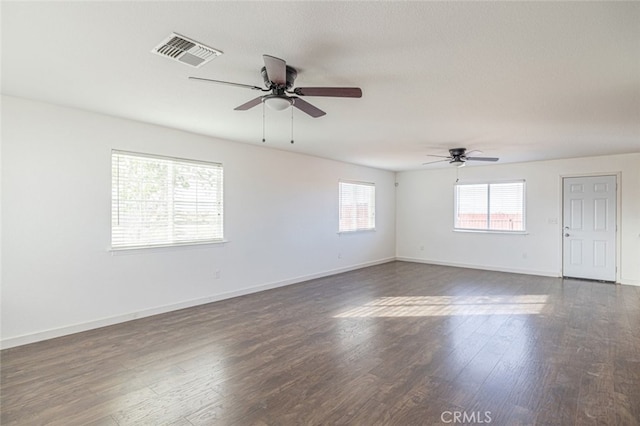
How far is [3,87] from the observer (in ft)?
9.94

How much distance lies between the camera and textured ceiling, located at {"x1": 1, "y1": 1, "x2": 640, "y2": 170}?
1.88m

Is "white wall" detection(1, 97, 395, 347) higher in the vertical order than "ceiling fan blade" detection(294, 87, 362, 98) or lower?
lower

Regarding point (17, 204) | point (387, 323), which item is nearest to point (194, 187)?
point (17, 204)

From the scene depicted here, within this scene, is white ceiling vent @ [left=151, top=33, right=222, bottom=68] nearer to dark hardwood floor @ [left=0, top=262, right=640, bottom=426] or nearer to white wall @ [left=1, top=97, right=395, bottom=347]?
white wall @ [left=1, top=97, right=395, bottom=347]

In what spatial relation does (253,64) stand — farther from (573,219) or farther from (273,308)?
(573,219)

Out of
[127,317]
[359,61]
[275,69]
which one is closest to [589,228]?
[359,61]

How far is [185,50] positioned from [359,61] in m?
1.28

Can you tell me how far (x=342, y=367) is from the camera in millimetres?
2863

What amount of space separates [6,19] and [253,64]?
4.95 feet

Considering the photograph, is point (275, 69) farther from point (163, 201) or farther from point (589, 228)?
point (589, 228)

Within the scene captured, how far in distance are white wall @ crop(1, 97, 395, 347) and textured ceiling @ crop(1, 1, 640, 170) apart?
356mm

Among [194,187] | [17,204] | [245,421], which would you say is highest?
[194,187]

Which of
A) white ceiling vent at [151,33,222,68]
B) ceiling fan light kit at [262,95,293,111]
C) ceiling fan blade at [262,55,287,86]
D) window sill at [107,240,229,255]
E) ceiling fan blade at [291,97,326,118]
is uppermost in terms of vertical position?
white ceiling vent at [151,33,222,68]

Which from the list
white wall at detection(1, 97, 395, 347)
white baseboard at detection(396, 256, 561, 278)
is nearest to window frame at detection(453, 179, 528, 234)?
white baseboard at detection(396, 256, 561, 278)
